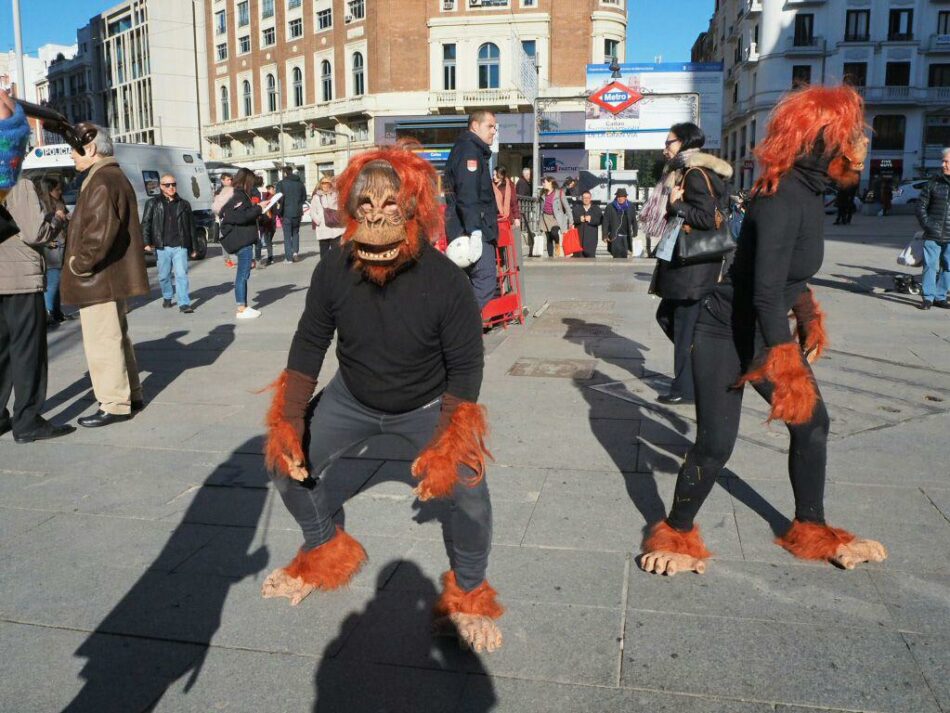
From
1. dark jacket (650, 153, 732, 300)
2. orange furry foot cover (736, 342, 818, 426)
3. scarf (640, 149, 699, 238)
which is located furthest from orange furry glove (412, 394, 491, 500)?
scarf (640, 149, 699, 238)

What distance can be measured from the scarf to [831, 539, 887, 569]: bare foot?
8.61ft

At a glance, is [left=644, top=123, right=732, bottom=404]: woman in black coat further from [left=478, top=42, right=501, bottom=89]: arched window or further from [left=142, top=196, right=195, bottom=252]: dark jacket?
[left=478, top=42, right=501, bottom=89]: arched window

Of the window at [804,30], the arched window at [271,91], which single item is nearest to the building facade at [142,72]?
the arched window at [271,91]


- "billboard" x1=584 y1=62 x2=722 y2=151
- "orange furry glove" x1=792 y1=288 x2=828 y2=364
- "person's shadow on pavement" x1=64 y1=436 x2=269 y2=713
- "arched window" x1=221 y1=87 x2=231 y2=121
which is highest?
"arched window" x1=221 y1=87 x2=231 y2=121

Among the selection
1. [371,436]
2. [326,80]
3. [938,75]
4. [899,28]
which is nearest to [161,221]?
[371,436]

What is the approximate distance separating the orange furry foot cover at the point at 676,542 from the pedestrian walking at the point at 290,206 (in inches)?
605

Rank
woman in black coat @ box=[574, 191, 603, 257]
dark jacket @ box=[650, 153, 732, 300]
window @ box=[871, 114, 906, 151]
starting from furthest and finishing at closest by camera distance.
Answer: window @ box=[871, 114, 906, 151]
woman in black coat @ box=[574, 191, 603, 257]
dark jacket @ box=[650, 153, 732, 300]

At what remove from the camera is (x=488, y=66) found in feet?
159

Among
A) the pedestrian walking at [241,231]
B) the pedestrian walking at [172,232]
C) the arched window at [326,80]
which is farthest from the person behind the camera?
the arched window at [326,80]

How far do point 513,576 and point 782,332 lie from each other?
1.39 m

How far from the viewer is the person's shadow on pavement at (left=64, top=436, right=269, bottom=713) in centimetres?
254

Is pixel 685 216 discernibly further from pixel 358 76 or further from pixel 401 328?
pixel 358 76

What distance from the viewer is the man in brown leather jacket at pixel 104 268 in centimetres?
535

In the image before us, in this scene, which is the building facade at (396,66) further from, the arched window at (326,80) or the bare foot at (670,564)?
the bare foot at (670,564)
